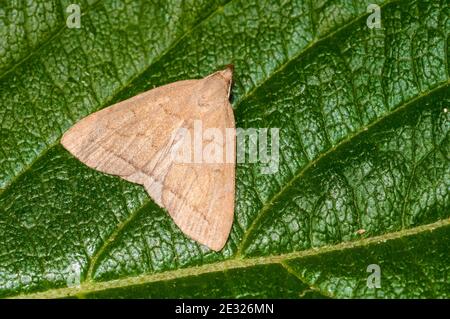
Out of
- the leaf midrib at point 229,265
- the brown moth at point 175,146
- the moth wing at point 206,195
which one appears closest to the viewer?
the leaf midrib at point 229,265

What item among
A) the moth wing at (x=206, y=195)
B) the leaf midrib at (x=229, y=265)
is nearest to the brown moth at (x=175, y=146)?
the moth wing at (x=206, y=195)

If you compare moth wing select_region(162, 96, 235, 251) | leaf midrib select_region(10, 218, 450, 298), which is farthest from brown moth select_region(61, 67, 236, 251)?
leaf midrib select_region(10, 218, 450, 298)

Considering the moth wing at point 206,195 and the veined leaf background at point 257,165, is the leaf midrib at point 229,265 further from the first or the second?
the moth wing at point 206,195

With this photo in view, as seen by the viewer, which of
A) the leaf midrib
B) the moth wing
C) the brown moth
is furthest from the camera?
the brown moth

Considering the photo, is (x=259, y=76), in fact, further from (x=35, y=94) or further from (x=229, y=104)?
(x=35, y=94)

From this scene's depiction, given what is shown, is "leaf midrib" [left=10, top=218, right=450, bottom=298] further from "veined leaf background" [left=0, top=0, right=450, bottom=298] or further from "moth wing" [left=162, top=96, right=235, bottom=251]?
"moth wing" [left=162, top=96, right=235, bottom=251]
